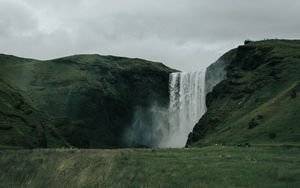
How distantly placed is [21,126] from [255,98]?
196ft

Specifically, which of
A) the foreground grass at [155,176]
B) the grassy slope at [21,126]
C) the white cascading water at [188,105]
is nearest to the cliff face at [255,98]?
the white cascading water at [188,105]

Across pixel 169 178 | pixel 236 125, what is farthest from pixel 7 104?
pixel 169 178

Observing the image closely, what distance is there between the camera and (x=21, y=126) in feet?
407

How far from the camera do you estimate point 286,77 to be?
143 m

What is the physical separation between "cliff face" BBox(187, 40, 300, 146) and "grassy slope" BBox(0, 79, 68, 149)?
3486cm

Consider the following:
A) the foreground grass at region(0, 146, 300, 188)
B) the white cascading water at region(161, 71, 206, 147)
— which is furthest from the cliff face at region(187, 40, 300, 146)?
the foreground grass at region(0, 146, 300, 188)

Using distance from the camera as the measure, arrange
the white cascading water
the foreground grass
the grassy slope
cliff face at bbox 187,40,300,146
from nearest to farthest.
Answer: the foreground grass, cliff face at bbox 187,40,300,146, the grassy slope, the white cascading water

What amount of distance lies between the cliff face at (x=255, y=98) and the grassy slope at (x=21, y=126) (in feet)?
114

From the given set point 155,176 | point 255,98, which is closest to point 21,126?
point 255,98

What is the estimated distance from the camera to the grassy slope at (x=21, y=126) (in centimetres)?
11125

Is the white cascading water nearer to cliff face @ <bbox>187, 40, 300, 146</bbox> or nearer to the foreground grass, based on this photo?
cliff face @ <bbox>187, 40, 300, 146</bbox>

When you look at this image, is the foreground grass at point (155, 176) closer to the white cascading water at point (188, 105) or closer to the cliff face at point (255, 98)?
the cliff face at point (255, 98)

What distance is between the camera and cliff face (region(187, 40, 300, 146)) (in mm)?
105375

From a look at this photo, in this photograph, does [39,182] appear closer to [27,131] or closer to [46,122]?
[27,131]
